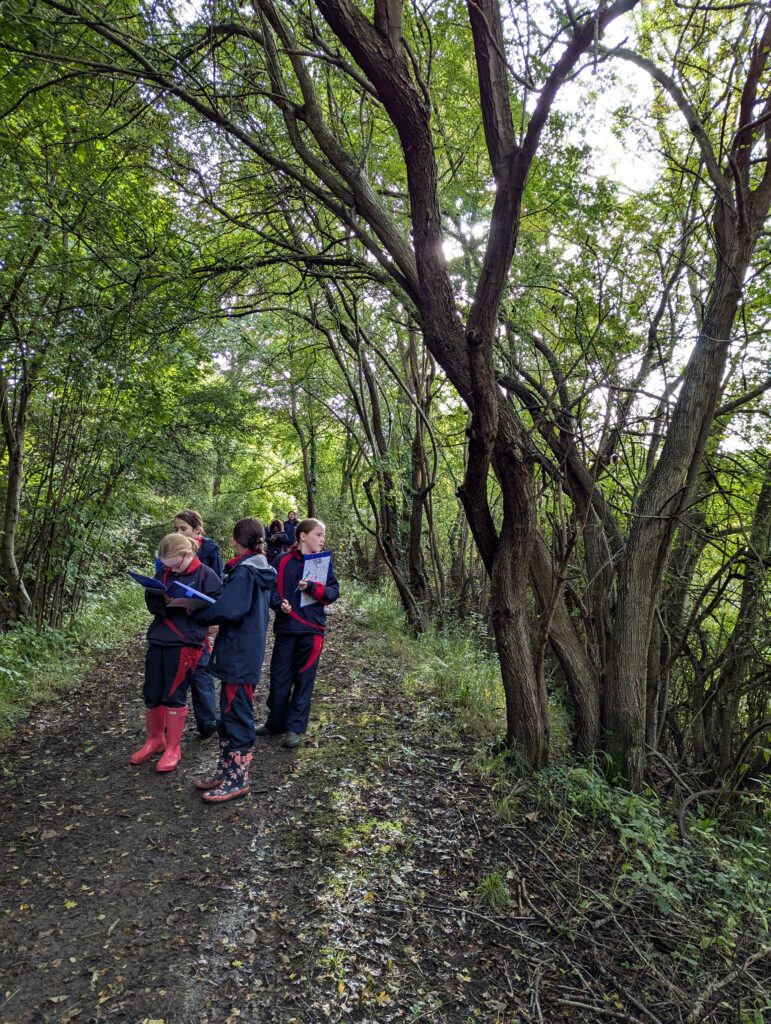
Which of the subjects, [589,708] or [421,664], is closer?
[589,708]

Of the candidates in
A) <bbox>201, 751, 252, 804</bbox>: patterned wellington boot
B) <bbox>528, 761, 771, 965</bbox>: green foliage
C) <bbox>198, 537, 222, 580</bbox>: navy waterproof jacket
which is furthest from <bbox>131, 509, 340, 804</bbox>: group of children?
<bbox>528, 761, 771, 965</bbox>: green foliage

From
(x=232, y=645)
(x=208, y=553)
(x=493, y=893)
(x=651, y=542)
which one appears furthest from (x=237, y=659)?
(x=651, y=542)

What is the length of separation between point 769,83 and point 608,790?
5.96 meters

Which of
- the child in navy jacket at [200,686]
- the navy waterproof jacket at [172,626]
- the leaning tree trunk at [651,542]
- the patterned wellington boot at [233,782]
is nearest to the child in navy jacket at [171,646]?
the navy waterproof jacket at [172,626]

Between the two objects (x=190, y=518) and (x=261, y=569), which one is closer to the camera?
(x=261, y=569)

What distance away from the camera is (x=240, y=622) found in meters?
3.85

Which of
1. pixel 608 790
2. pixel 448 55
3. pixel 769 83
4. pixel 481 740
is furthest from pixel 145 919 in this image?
pixel 448 55

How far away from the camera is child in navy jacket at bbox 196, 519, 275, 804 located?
3.77 meters

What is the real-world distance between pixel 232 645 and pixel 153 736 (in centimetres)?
129

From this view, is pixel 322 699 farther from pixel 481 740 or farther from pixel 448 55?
pixel 448 55

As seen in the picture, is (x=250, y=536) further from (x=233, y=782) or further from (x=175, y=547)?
(x=233, y=782)

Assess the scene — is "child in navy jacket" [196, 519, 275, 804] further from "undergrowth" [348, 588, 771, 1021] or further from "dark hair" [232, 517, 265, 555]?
"undergrowth" [348, 588, 771, 1021]

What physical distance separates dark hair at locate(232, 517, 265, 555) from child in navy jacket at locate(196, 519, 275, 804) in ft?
0.24

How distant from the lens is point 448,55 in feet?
20.6
